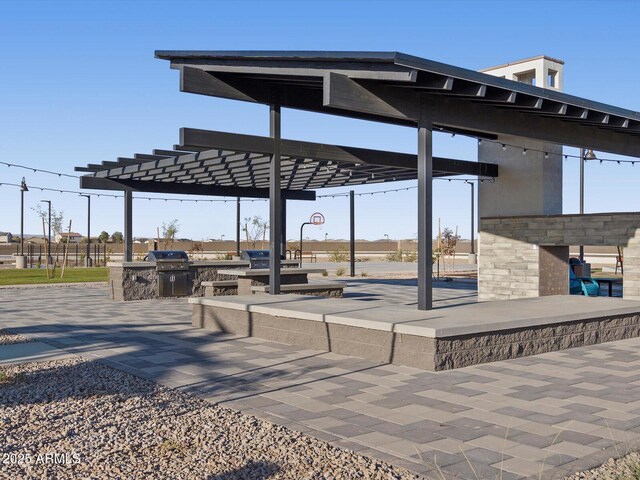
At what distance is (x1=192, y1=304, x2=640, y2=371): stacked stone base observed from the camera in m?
8.73

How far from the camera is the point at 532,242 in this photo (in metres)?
16.7

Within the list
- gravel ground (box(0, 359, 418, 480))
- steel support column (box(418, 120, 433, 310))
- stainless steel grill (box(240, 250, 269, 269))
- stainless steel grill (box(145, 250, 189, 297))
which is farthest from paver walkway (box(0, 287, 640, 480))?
stainless steel grill (box(240, 250, 269, 269))

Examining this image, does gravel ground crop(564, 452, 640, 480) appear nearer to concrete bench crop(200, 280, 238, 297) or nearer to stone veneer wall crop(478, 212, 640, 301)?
stone veneer wall crop(478, 212, 640, 301)

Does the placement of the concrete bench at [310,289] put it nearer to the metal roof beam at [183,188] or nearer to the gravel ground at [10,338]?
the gravel ground at [10,338]

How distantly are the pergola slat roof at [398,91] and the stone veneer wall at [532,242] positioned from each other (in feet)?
6.46

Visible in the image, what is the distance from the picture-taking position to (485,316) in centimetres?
989

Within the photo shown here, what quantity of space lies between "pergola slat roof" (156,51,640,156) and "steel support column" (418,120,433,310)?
658mm

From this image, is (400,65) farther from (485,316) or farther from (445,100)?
(485,316)

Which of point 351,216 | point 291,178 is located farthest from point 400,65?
point 351,216

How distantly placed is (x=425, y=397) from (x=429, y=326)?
5.39 ft

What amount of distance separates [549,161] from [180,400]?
12962 millimetres

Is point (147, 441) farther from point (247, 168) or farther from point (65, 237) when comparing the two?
point (65, 237)

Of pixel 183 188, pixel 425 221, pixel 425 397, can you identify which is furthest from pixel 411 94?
pixel 183 188

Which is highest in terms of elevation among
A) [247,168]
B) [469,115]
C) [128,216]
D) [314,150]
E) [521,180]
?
[469,115]
